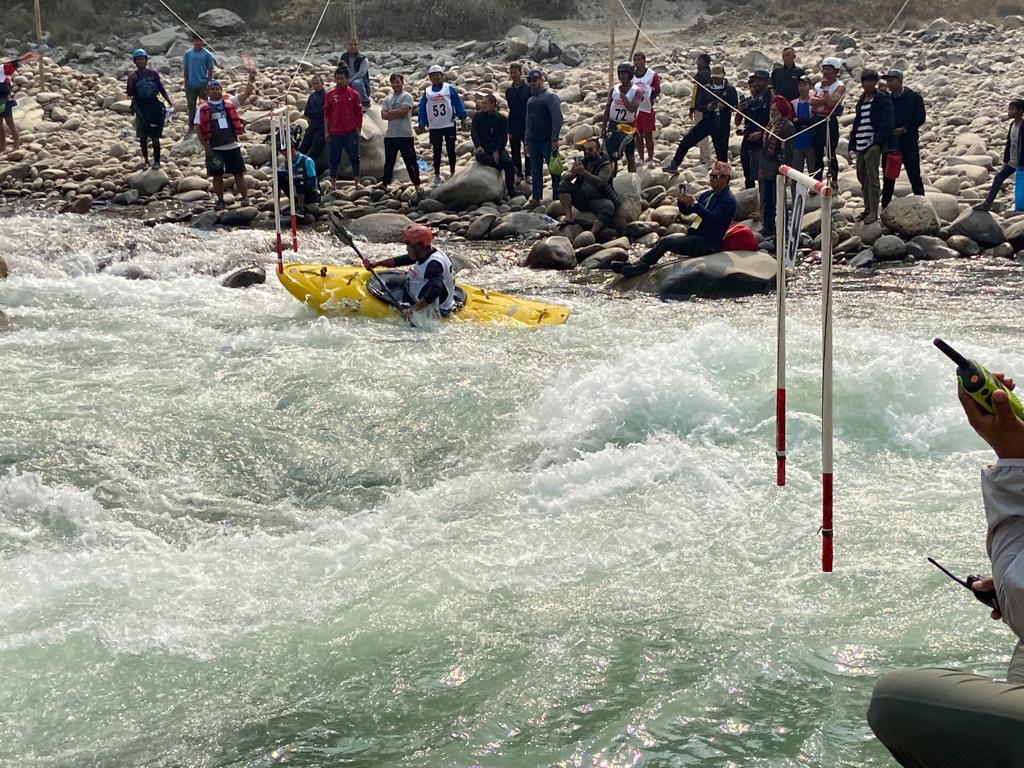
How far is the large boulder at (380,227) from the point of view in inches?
535

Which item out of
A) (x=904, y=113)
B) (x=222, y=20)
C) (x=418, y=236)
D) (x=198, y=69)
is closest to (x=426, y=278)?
(x=418, y=236)

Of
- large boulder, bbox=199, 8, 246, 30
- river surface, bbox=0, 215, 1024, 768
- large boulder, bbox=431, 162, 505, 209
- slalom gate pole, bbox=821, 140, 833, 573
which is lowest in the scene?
river surface, bbox=0, 215, 1024, 768

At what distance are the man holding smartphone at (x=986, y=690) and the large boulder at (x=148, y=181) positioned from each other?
44.8ft

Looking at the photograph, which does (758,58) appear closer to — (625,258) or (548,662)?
(625,258)

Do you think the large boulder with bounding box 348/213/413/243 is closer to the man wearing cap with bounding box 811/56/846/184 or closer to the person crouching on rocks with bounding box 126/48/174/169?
the person crouching on rocks with bounding box 126/48/174/169

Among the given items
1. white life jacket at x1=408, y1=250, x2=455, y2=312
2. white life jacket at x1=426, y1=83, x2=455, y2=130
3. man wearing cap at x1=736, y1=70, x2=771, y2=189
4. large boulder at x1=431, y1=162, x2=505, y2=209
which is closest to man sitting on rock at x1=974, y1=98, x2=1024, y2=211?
man wearing cap at x1=736, y1=70, x2=771, y2=189

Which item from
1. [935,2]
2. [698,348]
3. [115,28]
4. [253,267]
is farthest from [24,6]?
[698,348]

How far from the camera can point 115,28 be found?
81.6 feet

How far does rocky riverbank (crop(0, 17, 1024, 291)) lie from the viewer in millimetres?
12648

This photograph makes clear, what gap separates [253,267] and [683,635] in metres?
7.78

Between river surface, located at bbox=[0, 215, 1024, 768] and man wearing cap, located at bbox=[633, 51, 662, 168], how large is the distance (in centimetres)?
473

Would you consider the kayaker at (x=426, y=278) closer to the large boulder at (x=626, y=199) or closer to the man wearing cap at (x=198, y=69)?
the large boulder at (x=626, y=199)

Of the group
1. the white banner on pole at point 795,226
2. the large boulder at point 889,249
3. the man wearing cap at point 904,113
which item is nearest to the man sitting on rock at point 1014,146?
the man wearing cap at point 904,113

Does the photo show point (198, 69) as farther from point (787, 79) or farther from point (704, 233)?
point (704, 233)
